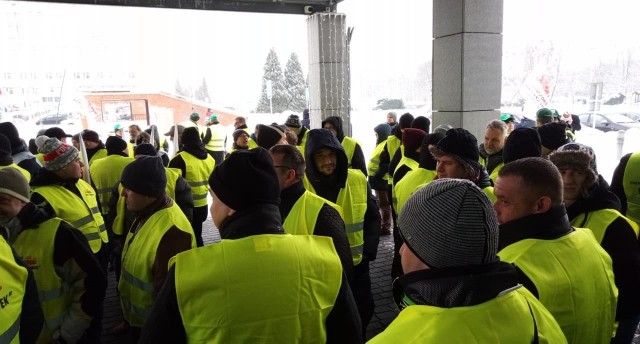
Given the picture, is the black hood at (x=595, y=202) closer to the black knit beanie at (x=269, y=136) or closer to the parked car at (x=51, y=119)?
the black knit beanie at (x=269, y=136)

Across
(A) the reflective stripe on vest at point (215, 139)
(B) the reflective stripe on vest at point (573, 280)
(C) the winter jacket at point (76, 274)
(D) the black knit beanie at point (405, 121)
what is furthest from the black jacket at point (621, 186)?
(A) the reflective stripe on vest at point (215, 139)

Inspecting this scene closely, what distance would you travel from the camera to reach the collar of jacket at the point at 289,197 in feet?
8.96

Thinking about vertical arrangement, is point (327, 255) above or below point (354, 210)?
above

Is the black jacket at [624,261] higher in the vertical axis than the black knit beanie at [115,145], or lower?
lower

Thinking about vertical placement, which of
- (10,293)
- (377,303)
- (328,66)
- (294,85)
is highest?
(294,85)

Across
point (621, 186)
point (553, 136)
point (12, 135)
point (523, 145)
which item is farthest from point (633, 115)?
point (12, 135)

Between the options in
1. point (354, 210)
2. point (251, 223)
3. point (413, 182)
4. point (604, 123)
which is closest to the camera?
point (251, 223)

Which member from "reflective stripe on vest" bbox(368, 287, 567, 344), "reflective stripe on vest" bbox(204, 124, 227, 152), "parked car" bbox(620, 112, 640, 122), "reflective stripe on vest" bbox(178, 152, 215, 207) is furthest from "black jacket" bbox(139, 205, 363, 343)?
"parked car" bbox(620, 112, 640, 122)

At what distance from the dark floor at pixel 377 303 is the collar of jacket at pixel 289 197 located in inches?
75.5

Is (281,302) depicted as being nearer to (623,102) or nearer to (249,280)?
(249,280)

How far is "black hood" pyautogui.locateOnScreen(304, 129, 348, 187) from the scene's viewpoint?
3.33m

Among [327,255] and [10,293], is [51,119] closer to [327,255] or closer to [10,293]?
[10,293]

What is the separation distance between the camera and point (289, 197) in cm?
275

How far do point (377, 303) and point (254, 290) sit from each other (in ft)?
11.3
